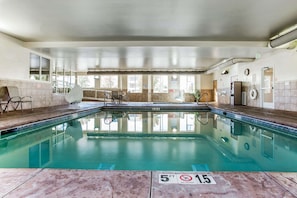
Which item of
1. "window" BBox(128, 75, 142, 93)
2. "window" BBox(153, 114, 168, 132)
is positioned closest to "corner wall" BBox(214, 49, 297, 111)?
"window" BBox(153, 114, 168, 132)

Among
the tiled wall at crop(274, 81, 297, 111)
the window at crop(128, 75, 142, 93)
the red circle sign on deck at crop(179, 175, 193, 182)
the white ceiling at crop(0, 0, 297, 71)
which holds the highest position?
the white ceiling at crop(0, 0, 297, 71)

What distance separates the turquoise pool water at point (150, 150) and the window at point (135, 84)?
11033 millimetres

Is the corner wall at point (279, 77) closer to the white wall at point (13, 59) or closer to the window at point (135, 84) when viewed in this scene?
the window at point (135, 84)

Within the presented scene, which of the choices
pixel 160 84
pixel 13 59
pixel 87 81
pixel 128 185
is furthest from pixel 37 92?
pixel 160 84

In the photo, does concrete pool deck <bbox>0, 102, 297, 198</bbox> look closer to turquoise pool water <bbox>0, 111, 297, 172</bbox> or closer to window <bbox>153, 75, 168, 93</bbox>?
turquoise pool water <bbox>0, 111, 297, 172</bbox>

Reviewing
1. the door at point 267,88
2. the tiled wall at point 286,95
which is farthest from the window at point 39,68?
the door at point 267,88

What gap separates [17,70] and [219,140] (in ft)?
20.3

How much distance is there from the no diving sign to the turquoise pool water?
851 millimetres

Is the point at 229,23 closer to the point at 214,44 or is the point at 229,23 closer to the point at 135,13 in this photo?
the point at 214,44

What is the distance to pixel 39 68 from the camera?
828 cm

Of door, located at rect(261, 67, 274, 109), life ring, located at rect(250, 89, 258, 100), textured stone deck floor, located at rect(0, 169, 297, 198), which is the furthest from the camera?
life ring, located at rect(250, 89, 258, 100)

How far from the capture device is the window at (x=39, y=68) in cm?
778

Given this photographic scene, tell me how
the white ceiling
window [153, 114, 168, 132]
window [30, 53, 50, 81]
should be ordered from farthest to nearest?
window [30, 53, 50, 81] → window [153, 114, 168, 132] → the white ceiling

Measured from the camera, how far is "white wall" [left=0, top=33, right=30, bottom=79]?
610 cm
